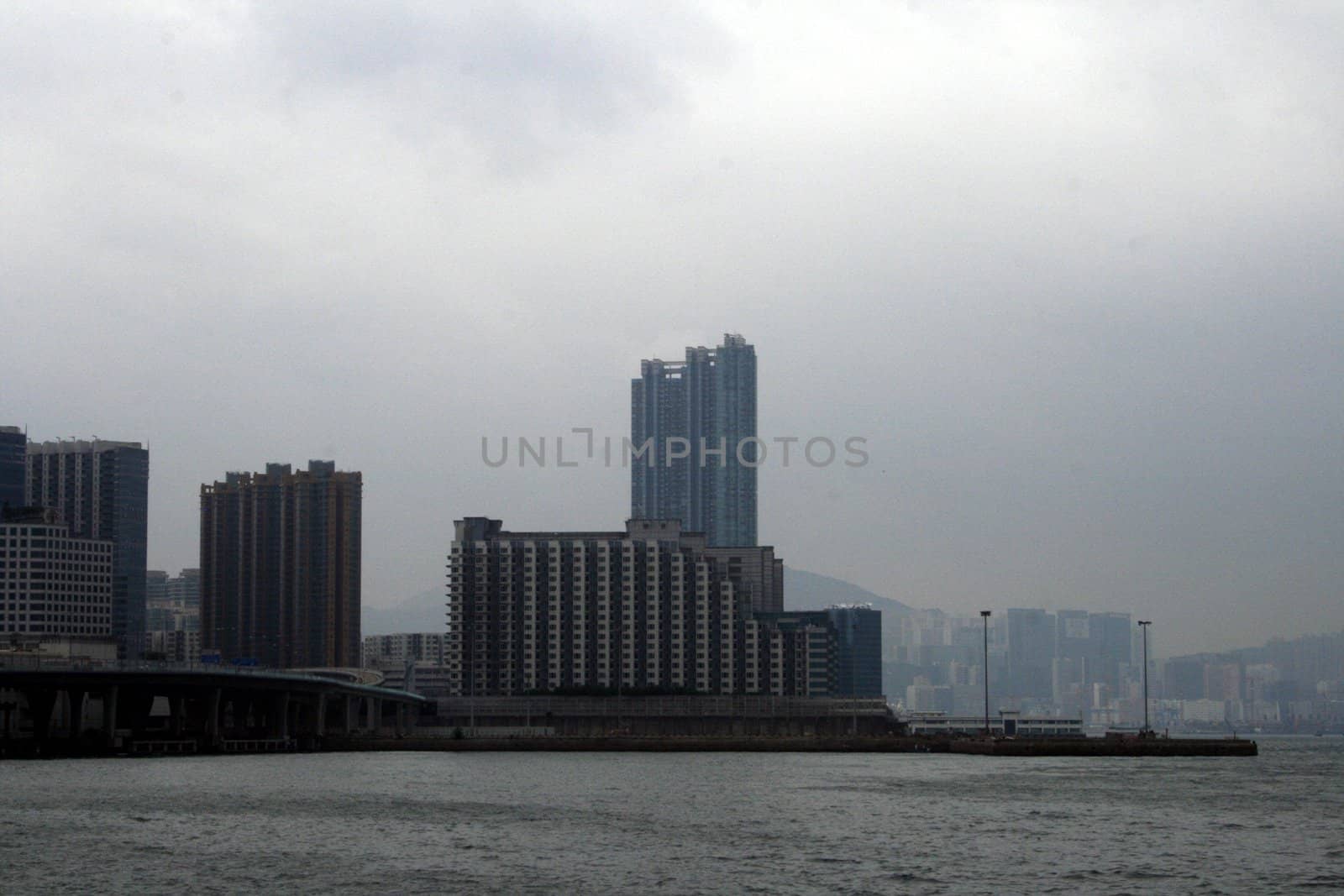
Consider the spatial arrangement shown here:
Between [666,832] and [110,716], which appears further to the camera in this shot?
[110,716]

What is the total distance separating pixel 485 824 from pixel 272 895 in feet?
95.0

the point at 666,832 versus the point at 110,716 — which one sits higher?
the point at 110,716

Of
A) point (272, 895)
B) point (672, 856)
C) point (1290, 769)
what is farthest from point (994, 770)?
point (272, 895)

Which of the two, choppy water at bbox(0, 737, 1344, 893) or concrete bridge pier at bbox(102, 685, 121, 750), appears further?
concrete bridge pier at bbox(102, 685, 121, 750)

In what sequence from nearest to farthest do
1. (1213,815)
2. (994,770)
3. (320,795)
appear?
(1213,815) < (320,795) < (994,770)

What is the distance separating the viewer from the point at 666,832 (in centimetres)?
8869

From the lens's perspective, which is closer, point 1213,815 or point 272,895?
point 272,895

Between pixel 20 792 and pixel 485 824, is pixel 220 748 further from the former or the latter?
pixel 485 824

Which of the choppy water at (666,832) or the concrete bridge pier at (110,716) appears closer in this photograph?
the choppy water at (666,832)

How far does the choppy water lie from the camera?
6938 cm

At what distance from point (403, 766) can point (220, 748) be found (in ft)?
135

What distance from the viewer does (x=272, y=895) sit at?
212ft

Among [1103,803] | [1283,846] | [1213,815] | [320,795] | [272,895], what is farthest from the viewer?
[320,795]

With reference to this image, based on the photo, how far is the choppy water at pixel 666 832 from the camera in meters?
69.4
